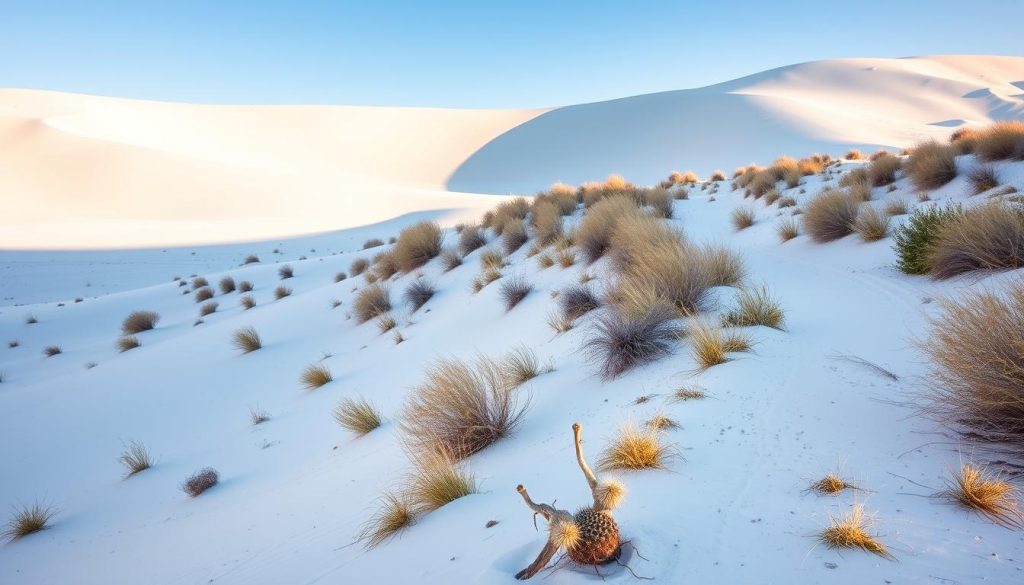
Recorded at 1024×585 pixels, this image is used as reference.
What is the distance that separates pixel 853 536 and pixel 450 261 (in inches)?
411

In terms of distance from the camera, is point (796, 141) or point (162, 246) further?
point (796, 141)

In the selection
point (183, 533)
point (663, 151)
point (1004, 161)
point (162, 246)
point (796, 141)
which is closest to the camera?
point (183, 533)

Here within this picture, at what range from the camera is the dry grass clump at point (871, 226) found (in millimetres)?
7367

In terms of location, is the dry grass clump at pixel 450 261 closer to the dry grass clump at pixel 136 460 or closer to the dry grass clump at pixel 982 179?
the dry grass clump at pixel 136 460

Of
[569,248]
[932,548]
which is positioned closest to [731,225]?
[569,248]

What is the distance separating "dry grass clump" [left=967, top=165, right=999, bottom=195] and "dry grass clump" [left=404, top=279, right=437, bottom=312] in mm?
9526

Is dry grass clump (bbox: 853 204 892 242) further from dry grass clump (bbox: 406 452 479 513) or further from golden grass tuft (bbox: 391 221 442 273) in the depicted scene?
golden grass tuft (bbox: 391 221 442 273)

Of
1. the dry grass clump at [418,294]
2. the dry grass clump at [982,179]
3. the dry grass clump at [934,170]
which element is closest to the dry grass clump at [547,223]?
the dry grass clump at [418,294]

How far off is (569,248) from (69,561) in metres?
7.69

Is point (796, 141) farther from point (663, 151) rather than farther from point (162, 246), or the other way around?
point (162, 246)

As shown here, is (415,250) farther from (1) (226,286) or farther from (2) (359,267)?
(1) (226,286)

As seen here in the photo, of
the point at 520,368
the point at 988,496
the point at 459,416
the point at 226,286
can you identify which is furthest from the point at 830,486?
the point at 226,286

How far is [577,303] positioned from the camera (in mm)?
6527

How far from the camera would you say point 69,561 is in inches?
178
